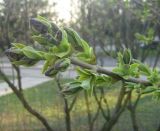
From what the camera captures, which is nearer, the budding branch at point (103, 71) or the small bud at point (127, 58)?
the budding branch at point (103, 71)

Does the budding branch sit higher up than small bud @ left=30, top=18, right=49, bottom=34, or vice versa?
small bud @ left=30, top=18, right=49, bottom=34

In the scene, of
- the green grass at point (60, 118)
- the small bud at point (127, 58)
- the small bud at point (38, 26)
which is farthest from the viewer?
the green grass at point (60, 118)

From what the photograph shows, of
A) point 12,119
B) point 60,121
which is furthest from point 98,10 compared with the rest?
point 12,119

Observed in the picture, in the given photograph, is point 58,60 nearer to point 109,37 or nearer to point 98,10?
point 98,10

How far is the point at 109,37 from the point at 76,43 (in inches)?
253

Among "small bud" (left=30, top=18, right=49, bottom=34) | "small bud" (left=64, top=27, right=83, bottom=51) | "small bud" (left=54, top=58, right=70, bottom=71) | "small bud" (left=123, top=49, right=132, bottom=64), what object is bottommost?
"small bud" (left=123, top=49, right=132, bottom=64)

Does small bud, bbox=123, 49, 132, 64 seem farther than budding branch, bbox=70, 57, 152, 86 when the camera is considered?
Yes

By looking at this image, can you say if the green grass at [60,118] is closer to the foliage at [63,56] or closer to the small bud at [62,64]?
the foliage at [63,56]

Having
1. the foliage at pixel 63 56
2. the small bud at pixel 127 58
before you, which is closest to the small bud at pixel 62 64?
the foliage at pixel 63 56

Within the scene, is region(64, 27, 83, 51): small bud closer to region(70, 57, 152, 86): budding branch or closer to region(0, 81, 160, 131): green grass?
region(70, 57, 152, 86): budding branch

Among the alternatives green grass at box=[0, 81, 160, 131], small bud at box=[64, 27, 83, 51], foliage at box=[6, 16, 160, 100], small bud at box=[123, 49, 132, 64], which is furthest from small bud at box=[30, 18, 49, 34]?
green grass at box=[0, 81, 160, 131]

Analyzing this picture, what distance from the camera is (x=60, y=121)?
887 centimetres

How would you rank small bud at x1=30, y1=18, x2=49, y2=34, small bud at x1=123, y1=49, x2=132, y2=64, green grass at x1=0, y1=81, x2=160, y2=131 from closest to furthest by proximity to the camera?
small bud at x1=30, y1=18, x2=49, y2=34 → small bud at x1=123, y1=49, x2=132, y2=64 → green grass at x1=0, y1=81, x2=160, y2=131

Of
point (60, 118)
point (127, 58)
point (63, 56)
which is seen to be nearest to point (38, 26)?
point (63, 56)
